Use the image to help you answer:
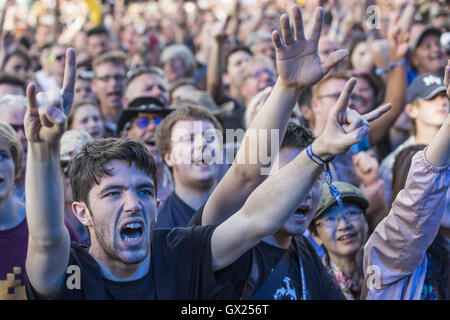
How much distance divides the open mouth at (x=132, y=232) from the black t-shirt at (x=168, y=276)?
140 millimetres

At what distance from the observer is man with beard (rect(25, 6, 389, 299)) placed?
89.2 inches

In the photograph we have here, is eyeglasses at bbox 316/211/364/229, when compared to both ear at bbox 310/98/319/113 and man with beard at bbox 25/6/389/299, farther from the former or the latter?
ear at bbox 310/98/319/113

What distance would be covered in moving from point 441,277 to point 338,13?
699cm

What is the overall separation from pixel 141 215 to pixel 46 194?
434 millimetres

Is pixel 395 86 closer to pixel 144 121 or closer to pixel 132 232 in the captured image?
pixel 144 121

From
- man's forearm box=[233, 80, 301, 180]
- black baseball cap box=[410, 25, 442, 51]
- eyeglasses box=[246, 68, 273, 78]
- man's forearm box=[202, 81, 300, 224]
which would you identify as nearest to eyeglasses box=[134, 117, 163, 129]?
eyeglasses box=[246, 68, 273, 78]

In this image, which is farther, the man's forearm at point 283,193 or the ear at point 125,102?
the ear at point 125,102

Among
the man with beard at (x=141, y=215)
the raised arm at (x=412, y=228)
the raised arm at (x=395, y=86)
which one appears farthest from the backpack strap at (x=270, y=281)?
the raised arm at (x=395, y=86)

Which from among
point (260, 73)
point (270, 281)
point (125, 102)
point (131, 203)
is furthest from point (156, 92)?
point (131, 203)

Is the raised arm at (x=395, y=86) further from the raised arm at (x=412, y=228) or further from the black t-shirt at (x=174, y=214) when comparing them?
the raised arm at (x=412, y=228)

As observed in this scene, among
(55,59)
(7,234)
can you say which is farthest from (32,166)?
(55,59)

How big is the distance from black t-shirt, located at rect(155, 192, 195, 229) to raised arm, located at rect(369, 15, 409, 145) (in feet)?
7.53

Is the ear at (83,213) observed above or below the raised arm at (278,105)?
below

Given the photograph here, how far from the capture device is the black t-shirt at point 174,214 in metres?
3.69
